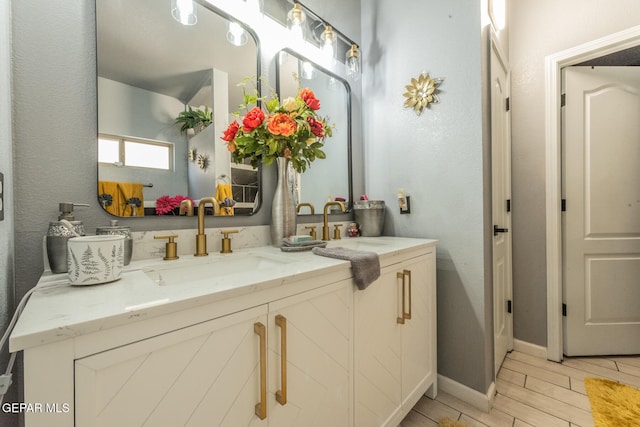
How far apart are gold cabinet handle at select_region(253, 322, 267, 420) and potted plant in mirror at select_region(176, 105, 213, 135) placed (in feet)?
2.99

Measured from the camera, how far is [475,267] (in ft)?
5.02

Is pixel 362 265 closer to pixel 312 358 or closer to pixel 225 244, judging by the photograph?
pixel 312 358

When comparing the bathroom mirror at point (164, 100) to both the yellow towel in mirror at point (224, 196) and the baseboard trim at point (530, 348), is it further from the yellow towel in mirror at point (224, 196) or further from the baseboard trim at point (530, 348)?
the baseboard trim at point (530, 348)

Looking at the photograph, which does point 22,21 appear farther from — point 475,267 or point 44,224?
point 475,267

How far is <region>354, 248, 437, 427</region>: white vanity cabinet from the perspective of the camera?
105cm

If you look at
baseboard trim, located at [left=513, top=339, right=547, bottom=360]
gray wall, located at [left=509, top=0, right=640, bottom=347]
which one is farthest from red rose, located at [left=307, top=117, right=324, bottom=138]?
baseboard trim, located at [left=513, top=339, right=547, bottom=360]

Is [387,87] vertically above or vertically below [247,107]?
above

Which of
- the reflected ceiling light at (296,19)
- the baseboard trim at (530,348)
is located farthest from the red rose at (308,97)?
the baseboard trim at (530,348)

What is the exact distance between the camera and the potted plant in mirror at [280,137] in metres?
1.23

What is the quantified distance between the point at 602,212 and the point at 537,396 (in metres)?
1.36

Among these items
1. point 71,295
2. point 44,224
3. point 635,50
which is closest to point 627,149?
point 635,50

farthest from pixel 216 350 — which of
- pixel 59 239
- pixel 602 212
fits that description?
pixel 602 212

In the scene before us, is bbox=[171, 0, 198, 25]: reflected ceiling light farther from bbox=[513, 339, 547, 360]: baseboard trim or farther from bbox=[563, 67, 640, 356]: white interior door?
bbox=[513, 339, 547, 360]: baseboard trim

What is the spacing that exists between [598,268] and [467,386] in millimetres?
1370
